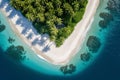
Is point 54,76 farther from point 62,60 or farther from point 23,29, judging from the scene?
point 23,29

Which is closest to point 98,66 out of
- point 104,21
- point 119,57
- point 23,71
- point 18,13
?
point 119,57

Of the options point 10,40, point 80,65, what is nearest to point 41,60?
point 10,40

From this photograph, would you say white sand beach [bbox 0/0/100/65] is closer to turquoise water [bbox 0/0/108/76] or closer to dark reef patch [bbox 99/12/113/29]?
turquoise water [bbox 0/0/108/76]

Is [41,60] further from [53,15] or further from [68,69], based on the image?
[53,15]

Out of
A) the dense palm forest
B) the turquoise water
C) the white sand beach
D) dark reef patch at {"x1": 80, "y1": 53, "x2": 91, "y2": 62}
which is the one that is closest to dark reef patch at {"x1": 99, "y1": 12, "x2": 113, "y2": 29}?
the turquoise water

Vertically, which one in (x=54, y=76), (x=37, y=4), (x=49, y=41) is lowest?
(x=54, y=76)

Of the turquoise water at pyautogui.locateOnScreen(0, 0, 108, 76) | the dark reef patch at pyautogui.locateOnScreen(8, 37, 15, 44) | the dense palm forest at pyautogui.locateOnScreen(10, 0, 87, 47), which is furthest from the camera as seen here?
the dark reef patch at pyautogui.locateOnScreen(8, 37, 15, 44)
